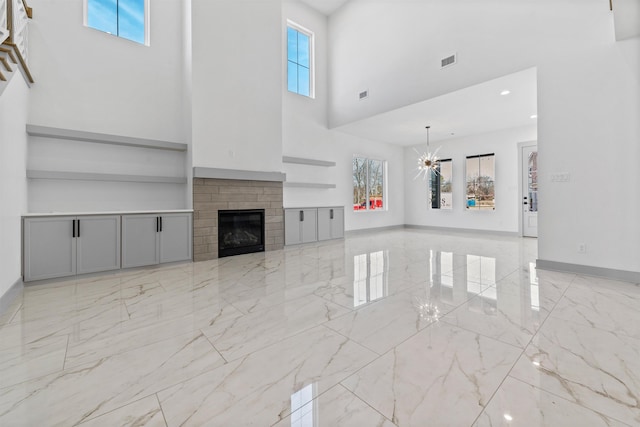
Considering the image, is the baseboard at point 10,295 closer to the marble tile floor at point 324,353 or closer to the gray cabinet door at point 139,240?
the marble tile floor at point 324,353

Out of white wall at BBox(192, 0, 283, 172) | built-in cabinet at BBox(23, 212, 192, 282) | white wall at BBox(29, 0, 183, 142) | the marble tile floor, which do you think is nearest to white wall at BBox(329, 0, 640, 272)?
the marble tile floor

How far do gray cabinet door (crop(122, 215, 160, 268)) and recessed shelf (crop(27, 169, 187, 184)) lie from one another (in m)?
1.00

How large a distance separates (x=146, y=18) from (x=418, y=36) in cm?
533

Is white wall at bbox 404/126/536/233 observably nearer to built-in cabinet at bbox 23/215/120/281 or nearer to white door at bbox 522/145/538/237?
white door at bbox 522/145/538/237

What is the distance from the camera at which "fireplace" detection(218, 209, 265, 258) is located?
5.22 m

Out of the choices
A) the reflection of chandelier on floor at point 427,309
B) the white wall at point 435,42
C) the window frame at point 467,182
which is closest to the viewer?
the reflection of chandelier on floor at point 427,309

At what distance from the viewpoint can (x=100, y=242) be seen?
3902 mm

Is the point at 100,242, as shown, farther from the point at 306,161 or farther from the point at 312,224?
the point at 306,161

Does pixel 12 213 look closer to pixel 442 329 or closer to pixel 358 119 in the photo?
pixel 442 329

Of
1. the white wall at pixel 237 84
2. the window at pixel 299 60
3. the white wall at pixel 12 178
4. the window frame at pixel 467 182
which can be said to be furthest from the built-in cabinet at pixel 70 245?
the window frame at pixel 467 182

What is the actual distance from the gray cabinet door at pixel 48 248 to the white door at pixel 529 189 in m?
9.69

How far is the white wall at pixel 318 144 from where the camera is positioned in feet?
23.4

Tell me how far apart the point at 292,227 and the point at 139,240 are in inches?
117

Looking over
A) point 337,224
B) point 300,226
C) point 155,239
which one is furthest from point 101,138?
point 337,224
